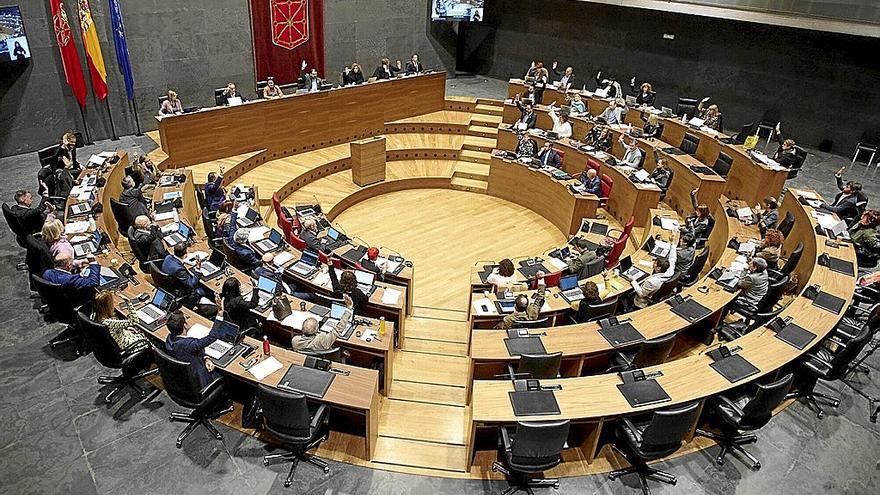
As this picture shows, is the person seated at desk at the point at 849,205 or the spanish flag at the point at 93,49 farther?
the spanish flag at the point at 93,49

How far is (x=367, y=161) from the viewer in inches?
514

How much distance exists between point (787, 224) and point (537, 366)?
6.68m

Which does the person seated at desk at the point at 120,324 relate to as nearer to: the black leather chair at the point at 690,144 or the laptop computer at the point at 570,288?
the laptop computer at the point at 570,288

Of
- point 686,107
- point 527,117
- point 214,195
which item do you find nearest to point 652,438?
point 214,195

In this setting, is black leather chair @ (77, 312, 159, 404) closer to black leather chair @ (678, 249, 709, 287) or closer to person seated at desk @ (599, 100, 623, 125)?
black leather chair @ (678, 249, 709, 287)

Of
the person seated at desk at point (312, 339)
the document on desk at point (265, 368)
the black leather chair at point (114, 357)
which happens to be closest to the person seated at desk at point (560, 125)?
the person seated at desk at point (312, 339)

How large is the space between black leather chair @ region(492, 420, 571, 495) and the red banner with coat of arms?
14.0 meters

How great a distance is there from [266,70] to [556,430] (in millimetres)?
14442

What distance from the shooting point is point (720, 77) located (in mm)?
16062

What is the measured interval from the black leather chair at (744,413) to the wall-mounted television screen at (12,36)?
14.5m

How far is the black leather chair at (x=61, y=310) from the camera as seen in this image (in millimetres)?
Answer: 6746

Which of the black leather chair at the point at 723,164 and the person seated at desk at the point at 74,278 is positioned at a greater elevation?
the black leather chair at the point at 723,164

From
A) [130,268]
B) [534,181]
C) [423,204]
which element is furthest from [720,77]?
[130,268]

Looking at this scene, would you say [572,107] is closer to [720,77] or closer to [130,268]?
[720,77]
